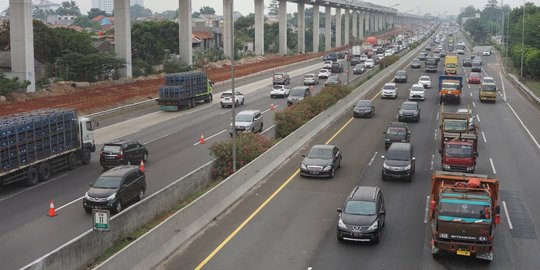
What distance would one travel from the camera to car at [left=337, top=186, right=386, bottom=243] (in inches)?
787

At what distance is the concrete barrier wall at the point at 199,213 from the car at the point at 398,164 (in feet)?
19.1

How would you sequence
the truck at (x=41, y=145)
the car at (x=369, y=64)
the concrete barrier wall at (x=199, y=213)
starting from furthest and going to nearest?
the car at (x=369, y=64)
the truck at (x=41, y=145)
the concrete barrier wall at (x=199, y=213)

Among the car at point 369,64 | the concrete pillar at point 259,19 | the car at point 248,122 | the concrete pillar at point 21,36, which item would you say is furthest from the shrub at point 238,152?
the concrete pillar at point 259,19

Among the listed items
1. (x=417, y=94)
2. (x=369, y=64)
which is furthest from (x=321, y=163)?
(x=369, y=64)

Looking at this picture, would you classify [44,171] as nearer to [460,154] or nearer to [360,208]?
[360,208]

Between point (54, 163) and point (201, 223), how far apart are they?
38.0ft

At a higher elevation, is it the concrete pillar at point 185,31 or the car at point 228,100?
the concrete pillar at point 185,31

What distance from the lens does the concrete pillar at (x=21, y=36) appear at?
53781 millimetres

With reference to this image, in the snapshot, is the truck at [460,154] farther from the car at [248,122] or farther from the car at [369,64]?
the car at [369,64]

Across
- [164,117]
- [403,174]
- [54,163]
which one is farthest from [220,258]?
[164,117]

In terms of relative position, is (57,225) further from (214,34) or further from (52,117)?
(214,34)

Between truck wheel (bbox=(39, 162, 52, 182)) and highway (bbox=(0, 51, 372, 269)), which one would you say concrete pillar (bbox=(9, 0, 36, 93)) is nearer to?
highway (bbox=(0, 51, 372, 269))

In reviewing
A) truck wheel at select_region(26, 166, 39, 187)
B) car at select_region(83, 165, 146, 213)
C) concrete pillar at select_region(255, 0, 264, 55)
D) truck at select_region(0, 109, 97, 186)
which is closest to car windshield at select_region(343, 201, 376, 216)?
car at select_region(83, 165, 146, 213)

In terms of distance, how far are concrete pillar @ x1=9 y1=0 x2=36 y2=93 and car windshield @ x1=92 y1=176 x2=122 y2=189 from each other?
34.4 m
